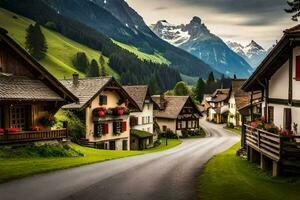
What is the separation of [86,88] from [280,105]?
2881 centimetres

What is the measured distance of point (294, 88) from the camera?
22.0 metres

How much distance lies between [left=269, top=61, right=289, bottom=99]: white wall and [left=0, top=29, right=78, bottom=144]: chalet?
16.0 meters

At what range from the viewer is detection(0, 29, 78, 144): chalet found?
26734mm

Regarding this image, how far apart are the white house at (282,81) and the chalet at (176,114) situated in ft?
173

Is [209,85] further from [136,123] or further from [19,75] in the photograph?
[19,75]

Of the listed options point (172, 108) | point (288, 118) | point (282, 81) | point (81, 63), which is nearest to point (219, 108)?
point (172, 108)

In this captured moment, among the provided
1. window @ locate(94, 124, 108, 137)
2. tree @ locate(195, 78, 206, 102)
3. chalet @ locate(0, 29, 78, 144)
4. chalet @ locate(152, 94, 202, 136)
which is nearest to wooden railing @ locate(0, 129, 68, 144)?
chalet @ locate(0, 29, 78, 144)

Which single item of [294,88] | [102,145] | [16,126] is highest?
[294,88]

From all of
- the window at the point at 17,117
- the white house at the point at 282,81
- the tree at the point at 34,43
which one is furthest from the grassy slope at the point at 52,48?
the white house at the point at 282,81

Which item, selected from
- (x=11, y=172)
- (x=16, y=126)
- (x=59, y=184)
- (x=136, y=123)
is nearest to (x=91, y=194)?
(x=59, y=184)

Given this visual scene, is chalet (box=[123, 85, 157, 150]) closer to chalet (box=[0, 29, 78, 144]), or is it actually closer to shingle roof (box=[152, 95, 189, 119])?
shingle roof (box=[152, 95, 189, 119])

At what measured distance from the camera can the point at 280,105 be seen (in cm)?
2423

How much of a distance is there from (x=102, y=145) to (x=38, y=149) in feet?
72.1

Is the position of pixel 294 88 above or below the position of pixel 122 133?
above
